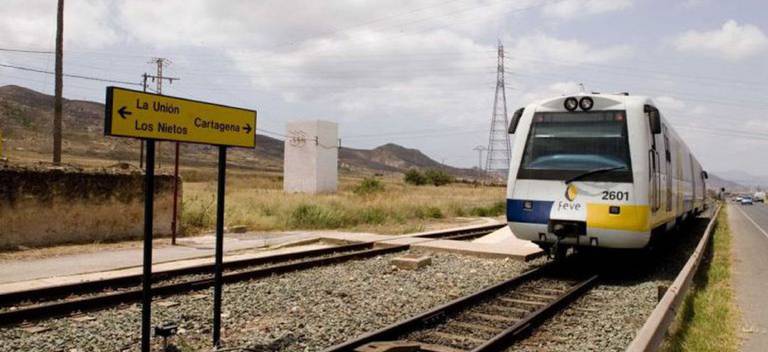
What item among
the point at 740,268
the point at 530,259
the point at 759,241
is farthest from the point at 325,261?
the point at 759,241

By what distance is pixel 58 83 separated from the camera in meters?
24.3

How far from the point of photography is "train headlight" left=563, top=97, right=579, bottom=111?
1081 centimetres

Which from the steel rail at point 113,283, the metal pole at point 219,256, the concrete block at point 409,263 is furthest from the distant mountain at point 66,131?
the metal pole at point 219,256

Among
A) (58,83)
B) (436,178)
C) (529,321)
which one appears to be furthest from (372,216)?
(436,178)

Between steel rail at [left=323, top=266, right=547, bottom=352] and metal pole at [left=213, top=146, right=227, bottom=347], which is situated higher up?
metal pole at [left=213, top=146, right=227, bottom=347]

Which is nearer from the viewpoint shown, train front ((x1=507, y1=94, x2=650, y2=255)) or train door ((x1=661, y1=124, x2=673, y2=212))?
train front ((x1=507, y1=94, x2=650, y2=255))

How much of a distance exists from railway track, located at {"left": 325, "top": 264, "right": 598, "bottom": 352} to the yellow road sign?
7.51 feet

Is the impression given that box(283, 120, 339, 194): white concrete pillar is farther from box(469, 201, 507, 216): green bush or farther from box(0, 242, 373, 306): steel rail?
box(0, 242, 373, 306): steel rail

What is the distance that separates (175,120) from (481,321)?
430 cm

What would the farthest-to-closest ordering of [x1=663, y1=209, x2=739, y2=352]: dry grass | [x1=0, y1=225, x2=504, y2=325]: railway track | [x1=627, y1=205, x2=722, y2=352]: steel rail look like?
[x1=0, y1=225, x2=504, y2=325]: railway track
[x1=663, y1=209, x2=739, y2=352]: dry grass
[x1=627, y1=205, x2=722, y2=352]: steel rail

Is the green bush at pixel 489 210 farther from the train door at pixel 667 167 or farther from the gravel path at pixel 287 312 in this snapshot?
the gravel path at pixel 287 312

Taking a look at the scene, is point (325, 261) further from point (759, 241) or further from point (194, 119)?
point (759, 241)

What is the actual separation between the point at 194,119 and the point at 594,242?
6998mm

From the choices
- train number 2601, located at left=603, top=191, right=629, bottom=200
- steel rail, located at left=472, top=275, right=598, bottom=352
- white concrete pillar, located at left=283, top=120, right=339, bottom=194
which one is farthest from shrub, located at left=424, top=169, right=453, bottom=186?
steel rail, located at left=472, top=275, right=598, bottom=352
